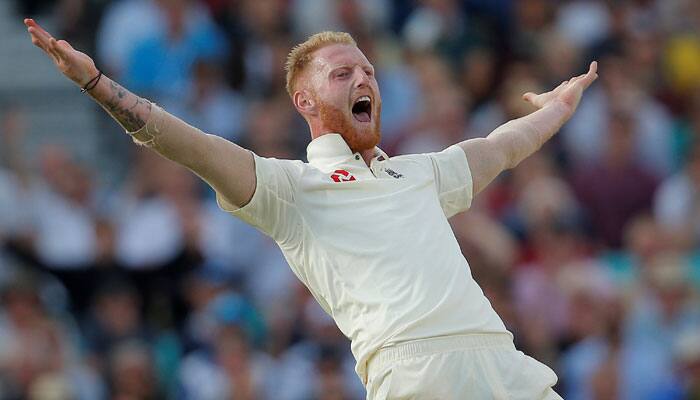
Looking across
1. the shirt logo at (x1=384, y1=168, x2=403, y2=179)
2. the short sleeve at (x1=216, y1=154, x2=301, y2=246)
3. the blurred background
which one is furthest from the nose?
the blurred background

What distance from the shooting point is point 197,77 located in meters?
12.0

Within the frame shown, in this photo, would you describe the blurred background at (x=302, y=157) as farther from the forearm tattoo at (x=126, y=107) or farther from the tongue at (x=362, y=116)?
the forearm tattoo at (x=126, y=107)

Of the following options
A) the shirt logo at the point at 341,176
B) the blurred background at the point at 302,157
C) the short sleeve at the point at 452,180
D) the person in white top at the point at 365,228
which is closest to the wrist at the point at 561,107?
the short sleeve at the point at 452,180

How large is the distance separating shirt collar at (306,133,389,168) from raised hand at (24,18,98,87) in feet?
3.74

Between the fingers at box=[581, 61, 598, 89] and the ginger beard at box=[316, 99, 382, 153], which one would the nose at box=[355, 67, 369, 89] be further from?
the fingers at box=[581, 61, 598, 89]

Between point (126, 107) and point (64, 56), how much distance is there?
326 mm

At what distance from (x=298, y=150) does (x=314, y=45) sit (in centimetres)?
513

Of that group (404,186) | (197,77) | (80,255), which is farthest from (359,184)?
(197,77)

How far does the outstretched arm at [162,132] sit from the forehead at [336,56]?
741 mm

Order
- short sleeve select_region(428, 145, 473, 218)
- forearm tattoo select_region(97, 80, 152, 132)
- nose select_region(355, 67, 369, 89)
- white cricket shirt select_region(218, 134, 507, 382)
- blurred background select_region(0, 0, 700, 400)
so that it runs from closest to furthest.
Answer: forearm tattoo select_region(97, 80, 152, 132) → white cricket shirt select_region(218, 134, 507, 382) → nose select_region(355, 67, 369, 89) → short sleeve select_region(428, 145, 473, 218) → blurred background select_region(0, 0, 700, 400)

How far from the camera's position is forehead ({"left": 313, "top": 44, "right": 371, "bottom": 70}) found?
6309 millimetres

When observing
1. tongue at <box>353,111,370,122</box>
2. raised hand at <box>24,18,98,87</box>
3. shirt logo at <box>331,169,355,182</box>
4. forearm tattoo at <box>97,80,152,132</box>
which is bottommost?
shirt logo at <box>331,169,355,182</box>

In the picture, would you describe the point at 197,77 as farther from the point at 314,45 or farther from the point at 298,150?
the point at 314,45

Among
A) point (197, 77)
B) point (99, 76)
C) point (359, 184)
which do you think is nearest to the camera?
point (99, 76)
